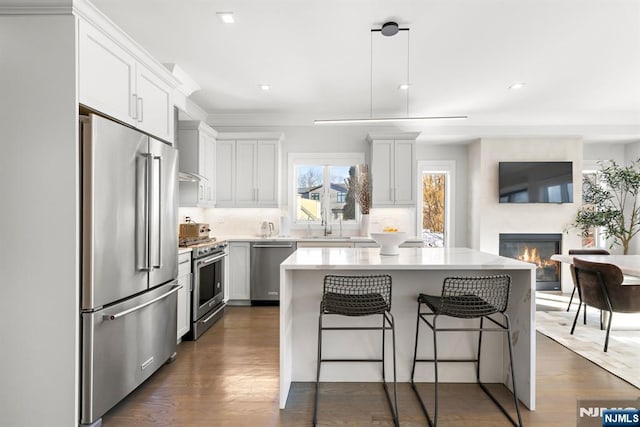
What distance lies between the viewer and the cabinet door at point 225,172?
526 cm

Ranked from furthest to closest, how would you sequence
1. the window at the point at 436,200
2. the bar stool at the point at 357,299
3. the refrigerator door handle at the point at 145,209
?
the window at the point at 436,200, the refrigerator door handle at the point at 145,209, the bar stool at the point at 357,299

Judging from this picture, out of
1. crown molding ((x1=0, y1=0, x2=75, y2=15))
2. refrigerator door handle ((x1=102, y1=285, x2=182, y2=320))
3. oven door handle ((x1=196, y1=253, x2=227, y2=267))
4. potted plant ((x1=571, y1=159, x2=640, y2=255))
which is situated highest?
crown molding ((x1=0, y1=0, x2=75, y2=15))

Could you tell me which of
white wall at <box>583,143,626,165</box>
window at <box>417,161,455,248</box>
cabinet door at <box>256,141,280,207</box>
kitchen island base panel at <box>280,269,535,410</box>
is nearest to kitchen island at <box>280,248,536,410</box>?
kitchen island base panel at <box>280,269,535,410</box>

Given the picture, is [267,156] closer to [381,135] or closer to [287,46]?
[381,135]

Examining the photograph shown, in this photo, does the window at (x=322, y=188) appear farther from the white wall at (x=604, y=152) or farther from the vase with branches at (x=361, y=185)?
the white wall at (x=604, y=152)

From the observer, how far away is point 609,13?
2.72 m

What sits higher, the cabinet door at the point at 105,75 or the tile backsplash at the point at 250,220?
the cabinet door at the point at 105,75

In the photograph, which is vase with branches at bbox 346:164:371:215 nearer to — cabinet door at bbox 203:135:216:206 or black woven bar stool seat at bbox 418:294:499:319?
cabinet door at bbox 203:135:216:206

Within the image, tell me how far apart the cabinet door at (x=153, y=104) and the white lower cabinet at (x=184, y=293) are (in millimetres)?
1179

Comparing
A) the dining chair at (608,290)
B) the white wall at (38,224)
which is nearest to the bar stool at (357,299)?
the white wall at (38,224)

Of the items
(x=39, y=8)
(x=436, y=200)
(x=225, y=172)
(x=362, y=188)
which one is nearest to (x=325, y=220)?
(x=362, y=188)

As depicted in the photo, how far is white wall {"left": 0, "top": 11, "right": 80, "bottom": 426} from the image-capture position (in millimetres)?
1942

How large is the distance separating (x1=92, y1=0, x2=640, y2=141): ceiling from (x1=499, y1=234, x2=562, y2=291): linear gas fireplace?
1930 millimetres

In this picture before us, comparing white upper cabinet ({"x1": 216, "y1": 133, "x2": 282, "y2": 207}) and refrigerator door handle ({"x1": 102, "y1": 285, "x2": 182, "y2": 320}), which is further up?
white upper cabinet ({"x1": 216, "y1": 133, "x2": 282, "y2": 207})
